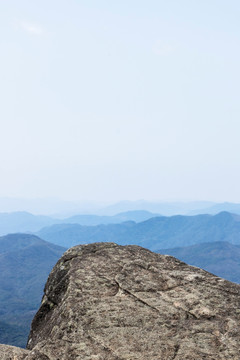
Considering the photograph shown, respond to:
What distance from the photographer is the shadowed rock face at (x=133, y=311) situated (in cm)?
921

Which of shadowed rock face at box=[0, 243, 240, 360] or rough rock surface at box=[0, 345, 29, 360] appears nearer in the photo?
shadowed rock face at box=[0, 243, 240, 360]

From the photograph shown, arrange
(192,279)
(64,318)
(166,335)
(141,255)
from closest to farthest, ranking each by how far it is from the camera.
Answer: (166,335), (64,318), (192,279), (141,255)

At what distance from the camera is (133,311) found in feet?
35.5

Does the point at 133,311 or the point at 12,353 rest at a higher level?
the point at 133,311

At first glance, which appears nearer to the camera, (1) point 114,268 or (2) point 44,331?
(2) point 44,331

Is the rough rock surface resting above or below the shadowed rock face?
below

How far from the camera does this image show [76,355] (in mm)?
9023

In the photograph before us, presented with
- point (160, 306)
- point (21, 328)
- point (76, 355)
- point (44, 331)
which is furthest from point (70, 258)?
point (21, 328)

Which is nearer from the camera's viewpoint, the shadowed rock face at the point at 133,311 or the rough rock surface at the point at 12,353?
the shadowed rock face at the point at 133,311

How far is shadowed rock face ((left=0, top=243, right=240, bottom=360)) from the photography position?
921cm

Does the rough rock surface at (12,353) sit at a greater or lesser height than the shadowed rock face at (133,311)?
lesser

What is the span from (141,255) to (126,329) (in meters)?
4.89

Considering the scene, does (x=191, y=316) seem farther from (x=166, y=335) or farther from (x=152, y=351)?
(x=152, y=351)

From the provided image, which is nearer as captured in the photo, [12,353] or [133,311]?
[133,311]
